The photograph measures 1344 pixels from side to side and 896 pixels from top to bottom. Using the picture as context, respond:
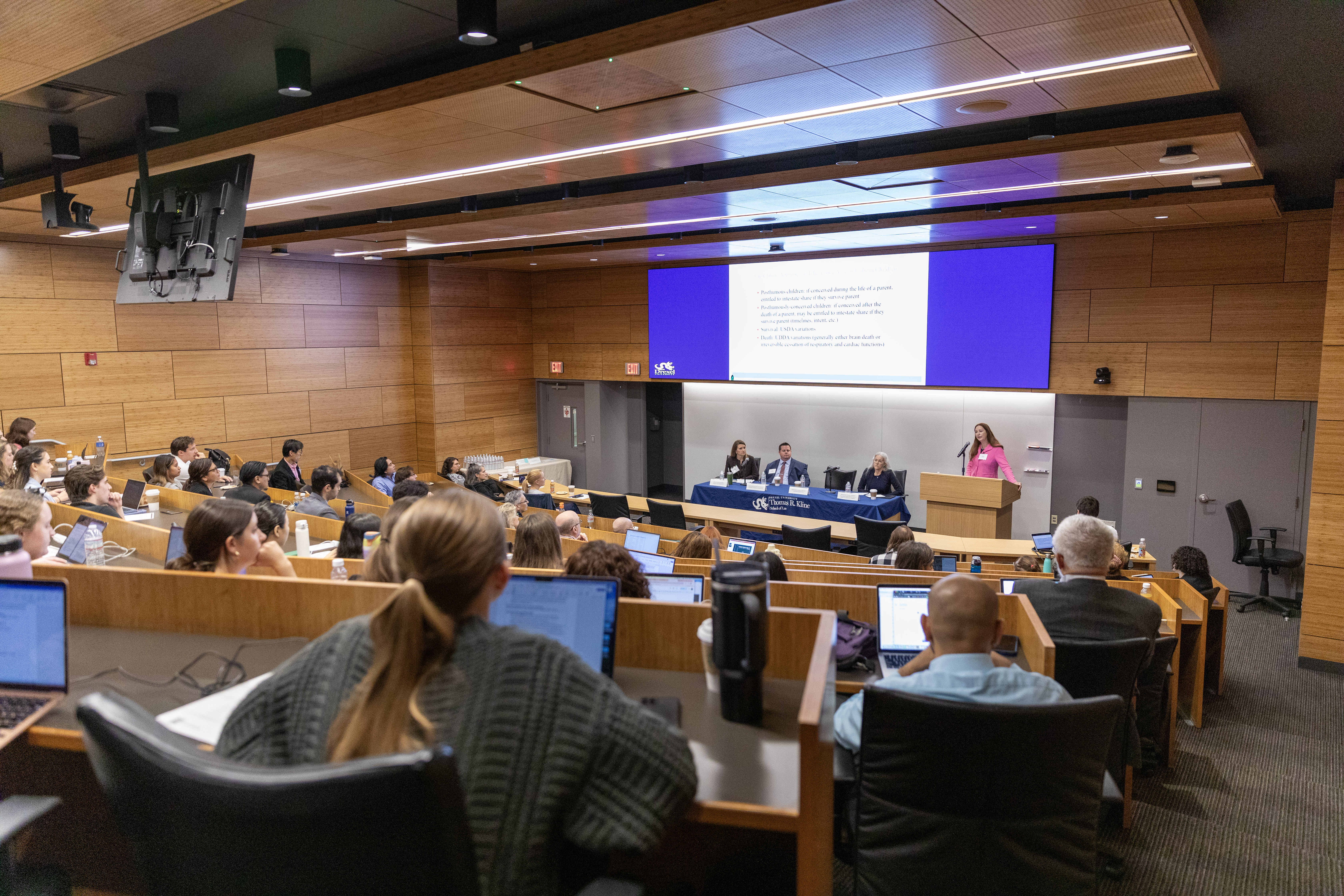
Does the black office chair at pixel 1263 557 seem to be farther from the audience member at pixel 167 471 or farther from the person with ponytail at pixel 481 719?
the audience member at pixel 167 471

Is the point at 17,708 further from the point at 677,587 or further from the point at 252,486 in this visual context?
the point at 252,486

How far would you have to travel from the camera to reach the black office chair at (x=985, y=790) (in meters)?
1.89

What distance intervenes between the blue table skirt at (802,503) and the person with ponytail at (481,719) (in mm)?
7128

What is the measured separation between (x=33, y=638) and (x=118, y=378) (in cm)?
851

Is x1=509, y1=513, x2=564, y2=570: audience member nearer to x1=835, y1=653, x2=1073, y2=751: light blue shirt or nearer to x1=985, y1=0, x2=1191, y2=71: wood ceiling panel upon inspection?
x1=835, y1=653, x2=1073, y2=751: light blue shirt

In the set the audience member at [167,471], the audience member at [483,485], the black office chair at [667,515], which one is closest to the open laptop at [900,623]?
the black office chair at [667,515]

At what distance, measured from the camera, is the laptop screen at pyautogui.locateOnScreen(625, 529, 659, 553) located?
5477 mm

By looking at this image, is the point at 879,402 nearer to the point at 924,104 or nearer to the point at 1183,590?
the point at 1183,590

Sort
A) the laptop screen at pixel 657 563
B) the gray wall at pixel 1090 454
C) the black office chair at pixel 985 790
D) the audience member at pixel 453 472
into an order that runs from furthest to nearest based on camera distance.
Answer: the audience member at pixel 453 472
the gray wall at pixel 1090 454
the laptop screen at pixel 657 563
the black office chair at pixel 985 790

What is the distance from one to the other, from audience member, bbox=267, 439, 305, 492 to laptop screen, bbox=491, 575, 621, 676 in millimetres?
7022

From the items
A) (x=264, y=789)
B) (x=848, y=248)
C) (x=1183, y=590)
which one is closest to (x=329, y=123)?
(x=264, y=789)

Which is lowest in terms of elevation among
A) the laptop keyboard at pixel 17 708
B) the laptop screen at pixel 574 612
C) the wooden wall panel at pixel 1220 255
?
the laptop keyboard at pixel 17 708

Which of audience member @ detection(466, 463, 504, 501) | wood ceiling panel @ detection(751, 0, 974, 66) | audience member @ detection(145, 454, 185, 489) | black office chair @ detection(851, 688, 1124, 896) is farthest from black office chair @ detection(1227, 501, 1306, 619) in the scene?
audience member @ detection(145, 454, 185, 489)

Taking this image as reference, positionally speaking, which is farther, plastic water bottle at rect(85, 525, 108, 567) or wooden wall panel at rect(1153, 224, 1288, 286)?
wooden wall panel at rect(1153, 224, 1288, 286)
